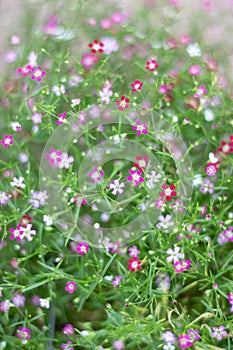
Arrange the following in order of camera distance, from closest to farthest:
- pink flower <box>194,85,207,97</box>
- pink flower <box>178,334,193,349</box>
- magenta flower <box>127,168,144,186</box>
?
pink flower <box>178,334,193,349</box> → magenta flower <box>127,168,144,186</box> → pink flower <box>194,85,207,97</box>

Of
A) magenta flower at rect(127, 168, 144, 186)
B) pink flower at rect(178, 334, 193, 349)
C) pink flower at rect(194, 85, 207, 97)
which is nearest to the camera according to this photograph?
pink flower at rect(178, 334, 193, 349)

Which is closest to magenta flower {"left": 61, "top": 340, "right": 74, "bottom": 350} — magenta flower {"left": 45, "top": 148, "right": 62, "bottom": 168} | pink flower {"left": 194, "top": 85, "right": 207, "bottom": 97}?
magenta flower {"left": 45, "top": 148, "right": 62, "bottom": 168}

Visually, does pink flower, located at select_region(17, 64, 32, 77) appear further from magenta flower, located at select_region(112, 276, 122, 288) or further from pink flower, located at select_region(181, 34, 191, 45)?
magenta flower, located at select_region(112, 276, 122, 288)

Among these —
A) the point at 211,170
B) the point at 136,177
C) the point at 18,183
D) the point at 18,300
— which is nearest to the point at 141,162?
the point at 136,177

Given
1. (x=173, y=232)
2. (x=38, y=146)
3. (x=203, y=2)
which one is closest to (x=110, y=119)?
(x=38, y=146)

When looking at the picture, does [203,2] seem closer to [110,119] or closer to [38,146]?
[110,119]

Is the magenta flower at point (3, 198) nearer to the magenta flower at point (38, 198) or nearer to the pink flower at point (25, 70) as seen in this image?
the magenta flower at point (38, 198)
